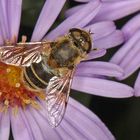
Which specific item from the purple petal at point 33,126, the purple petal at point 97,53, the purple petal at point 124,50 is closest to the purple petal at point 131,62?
the purple petal at point 124,50

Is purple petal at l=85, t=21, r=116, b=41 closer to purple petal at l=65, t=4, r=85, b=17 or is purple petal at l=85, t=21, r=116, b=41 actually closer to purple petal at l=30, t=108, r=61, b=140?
purple petal at l=65, t=4, r=85, b=17

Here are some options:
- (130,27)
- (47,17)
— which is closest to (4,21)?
(47,17)

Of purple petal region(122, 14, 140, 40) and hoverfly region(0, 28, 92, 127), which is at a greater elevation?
purple petal region(122, 14, 140, 40)

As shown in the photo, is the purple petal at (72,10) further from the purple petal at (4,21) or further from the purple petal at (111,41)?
the purple petal at (4,21)

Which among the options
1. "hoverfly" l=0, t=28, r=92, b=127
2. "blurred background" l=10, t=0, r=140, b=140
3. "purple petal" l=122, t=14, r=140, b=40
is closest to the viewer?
"hoverfly" l=0, t=28, r=92, b=127

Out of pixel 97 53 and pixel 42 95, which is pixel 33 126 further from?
pixel 97 53

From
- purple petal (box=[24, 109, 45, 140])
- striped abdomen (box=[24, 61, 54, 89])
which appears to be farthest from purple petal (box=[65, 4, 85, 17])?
purple petal (box=[24, 109, 45, 140])

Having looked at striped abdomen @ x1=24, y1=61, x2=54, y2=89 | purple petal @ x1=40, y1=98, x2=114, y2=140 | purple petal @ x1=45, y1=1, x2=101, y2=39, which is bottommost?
purple petal @ x1=40, y1=98, x2=114, y2=140

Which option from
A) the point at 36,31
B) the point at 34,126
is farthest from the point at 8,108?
the point at 36,31
